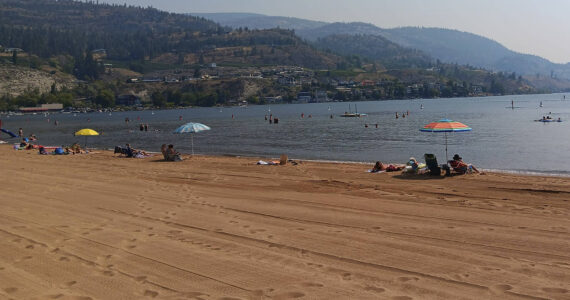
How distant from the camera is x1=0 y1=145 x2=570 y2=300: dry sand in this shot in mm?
7473

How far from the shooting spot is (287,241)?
1003 centimetres

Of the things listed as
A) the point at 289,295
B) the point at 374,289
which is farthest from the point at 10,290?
the point at 374,289

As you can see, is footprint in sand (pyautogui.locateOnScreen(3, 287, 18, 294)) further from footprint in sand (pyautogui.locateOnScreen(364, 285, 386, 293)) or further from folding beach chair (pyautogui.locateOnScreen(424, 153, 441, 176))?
folding beach chair (pyautogui.locateOnScreen(424, 153, 441, 176))

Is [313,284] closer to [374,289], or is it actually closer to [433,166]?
[374,289]

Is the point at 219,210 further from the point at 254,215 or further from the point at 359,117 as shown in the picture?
the point at 359,117

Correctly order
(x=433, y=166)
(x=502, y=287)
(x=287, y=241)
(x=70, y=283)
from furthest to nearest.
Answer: (x=433, y=166), (x=287, y=241), (x=70, y=283), (x=502, y=287)

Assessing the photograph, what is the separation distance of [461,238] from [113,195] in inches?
433

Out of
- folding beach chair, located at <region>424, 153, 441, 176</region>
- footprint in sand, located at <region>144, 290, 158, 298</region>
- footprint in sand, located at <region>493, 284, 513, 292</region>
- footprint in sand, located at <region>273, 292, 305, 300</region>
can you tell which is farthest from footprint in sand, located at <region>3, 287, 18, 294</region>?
folding beach chair, located at <region>424, 153, 441, 176</region>

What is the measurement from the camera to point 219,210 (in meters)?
13.5

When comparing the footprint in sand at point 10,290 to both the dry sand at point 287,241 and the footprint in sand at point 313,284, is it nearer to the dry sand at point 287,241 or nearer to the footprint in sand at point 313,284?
the dry sand at point 287,241

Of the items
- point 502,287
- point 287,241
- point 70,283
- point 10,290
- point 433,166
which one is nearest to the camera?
point 502,287

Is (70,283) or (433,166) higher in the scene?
(433,166)

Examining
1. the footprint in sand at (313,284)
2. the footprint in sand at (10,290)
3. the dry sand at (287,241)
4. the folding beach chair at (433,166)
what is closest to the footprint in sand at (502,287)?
the dry sand at (287,241)

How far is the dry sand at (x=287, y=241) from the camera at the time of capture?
7.47 meters
